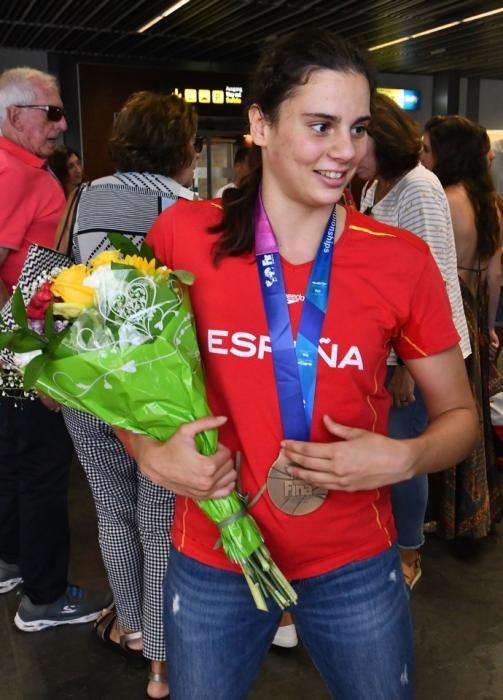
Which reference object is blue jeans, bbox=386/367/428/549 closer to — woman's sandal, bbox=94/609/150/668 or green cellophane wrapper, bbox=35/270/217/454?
woman's sandal, bbox=94/609/150/668

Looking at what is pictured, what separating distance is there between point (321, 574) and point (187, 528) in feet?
0.78

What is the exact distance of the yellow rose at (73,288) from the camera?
3.46 ft

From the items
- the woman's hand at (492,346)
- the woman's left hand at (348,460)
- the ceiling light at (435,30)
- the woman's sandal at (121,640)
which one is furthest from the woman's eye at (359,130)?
the ceiling light at (435,30)

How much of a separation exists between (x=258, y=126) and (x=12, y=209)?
127cm

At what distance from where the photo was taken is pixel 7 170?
7.45 feet

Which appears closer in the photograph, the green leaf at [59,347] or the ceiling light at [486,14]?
the green leaf at [59,347]

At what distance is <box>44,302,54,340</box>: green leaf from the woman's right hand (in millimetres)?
236

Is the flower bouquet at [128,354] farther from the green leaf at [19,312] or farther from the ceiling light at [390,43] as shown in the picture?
the ceiling light at [390,43]

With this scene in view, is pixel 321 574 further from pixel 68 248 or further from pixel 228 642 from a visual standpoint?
pixel 68 248

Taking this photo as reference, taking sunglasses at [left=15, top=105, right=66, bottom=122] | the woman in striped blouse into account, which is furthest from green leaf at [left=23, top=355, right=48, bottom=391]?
sunglasses at [left=15, top=105, right=66, bottom=122]

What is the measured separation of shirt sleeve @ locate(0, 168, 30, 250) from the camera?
2.24 m

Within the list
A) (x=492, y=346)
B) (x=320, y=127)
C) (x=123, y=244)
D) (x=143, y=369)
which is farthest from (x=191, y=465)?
(x=492, y=346)

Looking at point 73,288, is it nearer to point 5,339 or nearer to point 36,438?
point 5,339

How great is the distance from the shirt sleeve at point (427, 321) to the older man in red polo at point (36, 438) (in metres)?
1.50
